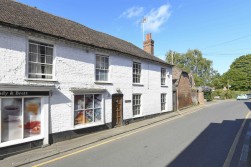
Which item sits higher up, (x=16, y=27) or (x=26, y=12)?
(x=26, y=12)

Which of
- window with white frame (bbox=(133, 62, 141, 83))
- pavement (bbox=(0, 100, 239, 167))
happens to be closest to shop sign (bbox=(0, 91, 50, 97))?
pavement (bbox=(0, 100, 239, 167))

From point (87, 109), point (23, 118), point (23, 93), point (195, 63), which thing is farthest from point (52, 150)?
point (195, 63)

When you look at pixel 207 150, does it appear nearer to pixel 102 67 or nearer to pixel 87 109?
pixel 87 109

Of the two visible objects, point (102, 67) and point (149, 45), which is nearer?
point (102, 67)

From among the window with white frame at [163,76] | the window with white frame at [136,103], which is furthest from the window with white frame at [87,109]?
the window with white frame at [163,76]

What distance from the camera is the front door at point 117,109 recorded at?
14867 mm

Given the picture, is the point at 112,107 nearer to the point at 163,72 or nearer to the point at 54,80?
the point at 54,80

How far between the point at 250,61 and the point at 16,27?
89562 millimetres

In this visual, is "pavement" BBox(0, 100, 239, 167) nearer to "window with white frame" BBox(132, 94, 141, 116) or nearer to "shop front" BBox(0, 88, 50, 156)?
"shop front" BBox(0, 88, 50, 156)

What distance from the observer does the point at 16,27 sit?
9133 millimetres

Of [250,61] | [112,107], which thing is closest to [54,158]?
[112,107]

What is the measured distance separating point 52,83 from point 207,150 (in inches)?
303

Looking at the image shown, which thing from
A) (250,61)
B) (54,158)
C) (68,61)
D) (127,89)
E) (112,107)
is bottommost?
(54,158)

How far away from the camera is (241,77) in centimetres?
7538
